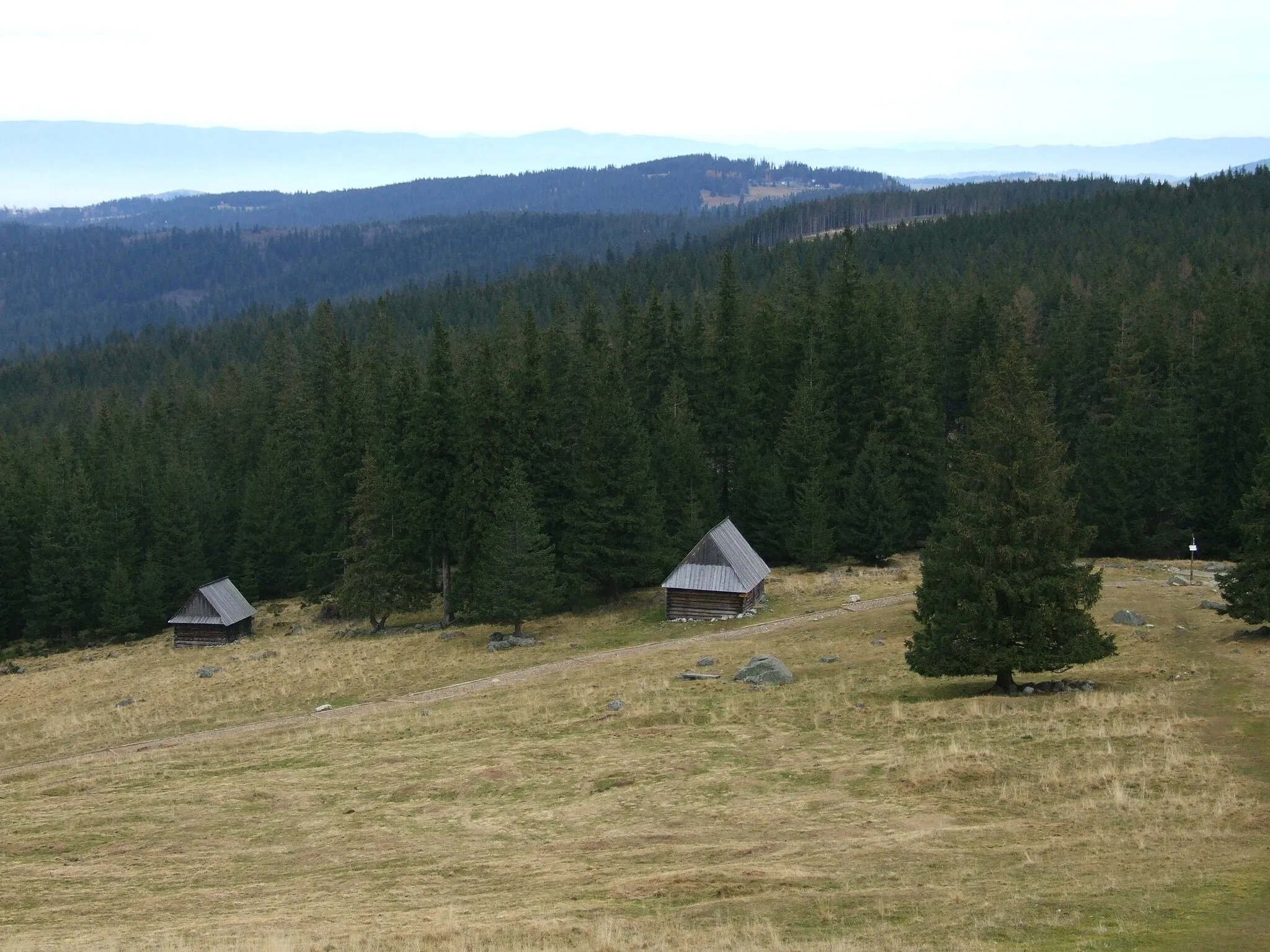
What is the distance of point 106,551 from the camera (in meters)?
71.5

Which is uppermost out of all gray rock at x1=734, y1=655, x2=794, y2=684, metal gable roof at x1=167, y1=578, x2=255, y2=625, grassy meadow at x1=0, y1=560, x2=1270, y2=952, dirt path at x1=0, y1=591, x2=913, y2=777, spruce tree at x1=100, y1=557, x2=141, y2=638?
grassy meadow at x1=0, y1=560, x2=1270, y2=952

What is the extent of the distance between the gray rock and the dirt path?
319 inches

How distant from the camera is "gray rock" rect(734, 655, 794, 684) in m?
35.4

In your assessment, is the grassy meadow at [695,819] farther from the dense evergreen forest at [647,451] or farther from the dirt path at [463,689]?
the dense evergreen forest at [647,451]

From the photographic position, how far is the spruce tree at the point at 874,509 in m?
59.6

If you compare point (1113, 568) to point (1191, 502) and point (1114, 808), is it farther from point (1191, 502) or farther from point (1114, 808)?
point (1114, 808)

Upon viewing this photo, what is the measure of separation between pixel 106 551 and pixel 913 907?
6661cm

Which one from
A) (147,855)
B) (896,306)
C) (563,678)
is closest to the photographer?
(147,855)

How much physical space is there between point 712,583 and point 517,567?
8592mm

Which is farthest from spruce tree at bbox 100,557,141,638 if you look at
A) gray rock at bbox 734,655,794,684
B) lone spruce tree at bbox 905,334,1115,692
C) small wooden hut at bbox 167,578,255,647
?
lone spruce tree at bbox 905,334,1115,692

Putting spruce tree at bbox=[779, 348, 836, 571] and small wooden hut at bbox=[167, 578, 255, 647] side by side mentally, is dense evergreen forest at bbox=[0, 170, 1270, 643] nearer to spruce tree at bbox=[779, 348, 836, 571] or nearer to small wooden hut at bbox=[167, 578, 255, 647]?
spruce tree at bbox=[779, 348, 836, 571]

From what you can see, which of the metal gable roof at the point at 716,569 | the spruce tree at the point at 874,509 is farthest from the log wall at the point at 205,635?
the spruce tree at the point at 874,509

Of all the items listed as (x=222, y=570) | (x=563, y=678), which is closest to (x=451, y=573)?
(x=563, y=678)

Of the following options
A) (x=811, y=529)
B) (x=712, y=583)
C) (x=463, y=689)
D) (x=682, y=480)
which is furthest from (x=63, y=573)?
(x=811, y=529)
